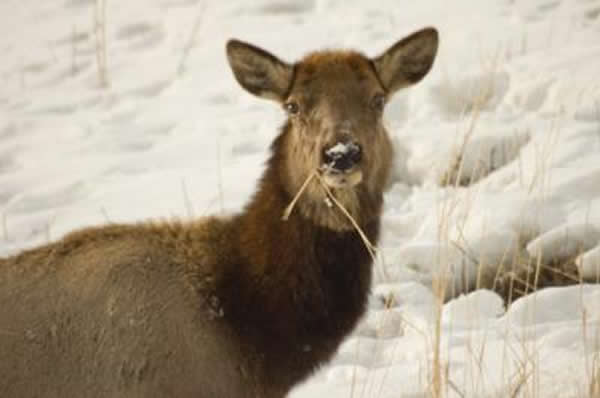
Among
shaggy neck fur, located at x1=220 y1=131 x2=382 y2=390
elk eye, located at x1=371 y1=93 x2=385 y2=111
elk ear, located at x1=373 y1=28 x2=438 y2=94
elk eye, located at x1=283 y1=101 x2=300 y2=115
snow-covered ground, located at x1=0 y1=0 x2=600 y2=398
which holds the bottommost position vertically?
snow-covered ground, located at x1=0 y1=0 x2=600 y2=398

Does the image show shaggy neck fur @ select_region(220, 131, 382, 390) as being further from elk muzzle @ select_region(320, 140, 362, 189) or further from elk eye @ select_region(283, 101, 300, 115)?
elk eye @ select_region(283, 101, 300, 115)

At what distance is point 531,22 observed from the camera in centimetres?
1064

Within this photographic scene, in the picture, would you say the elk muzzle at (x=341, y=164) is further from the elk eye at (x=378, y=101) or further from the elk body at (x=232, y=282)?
the elk eye at (x=378, y=101)

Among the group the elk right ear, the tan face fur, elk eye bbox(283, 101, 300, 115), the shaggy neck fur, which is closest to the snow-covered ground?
the shaggy neck fur

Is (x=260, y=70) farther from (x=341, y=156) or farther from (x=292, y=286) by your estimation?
(x=292, y=286)

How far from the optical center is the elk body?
4.93 metres

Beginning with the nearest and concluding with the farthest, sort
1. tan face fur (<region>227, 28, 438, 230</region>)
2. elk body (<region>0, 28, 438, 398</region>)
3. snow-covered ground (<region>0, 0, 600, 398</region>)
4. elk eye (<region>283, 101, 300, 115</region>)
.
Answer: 1. elk body (<region>0, 28, 438, 398</region>)
2. tan face fur (<region>227, 28, 438, 230</region>)
3. elk eye (<region>283, 101, 300, 115</region>)
4. snow-covered ground (<region>0, 0, 600, 398</region>)

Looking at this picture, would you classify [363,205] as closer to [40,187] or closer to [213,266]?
[213,266]

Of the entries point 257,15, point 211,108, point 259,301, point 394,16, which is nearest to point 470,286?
point 259,301

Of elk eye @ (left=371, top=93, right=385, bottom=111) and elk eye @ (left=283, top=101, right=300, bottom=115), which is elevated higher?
elk eye @ (left=371, top=93, right=385, bottom=111)

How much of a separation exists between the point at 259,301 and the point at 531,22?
6534 millimetres

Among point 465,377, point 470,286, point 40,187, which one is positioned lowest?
point 40,187

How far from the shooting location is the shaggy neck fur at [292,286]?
17.1ft

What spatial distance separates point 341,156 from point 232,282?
920mm
